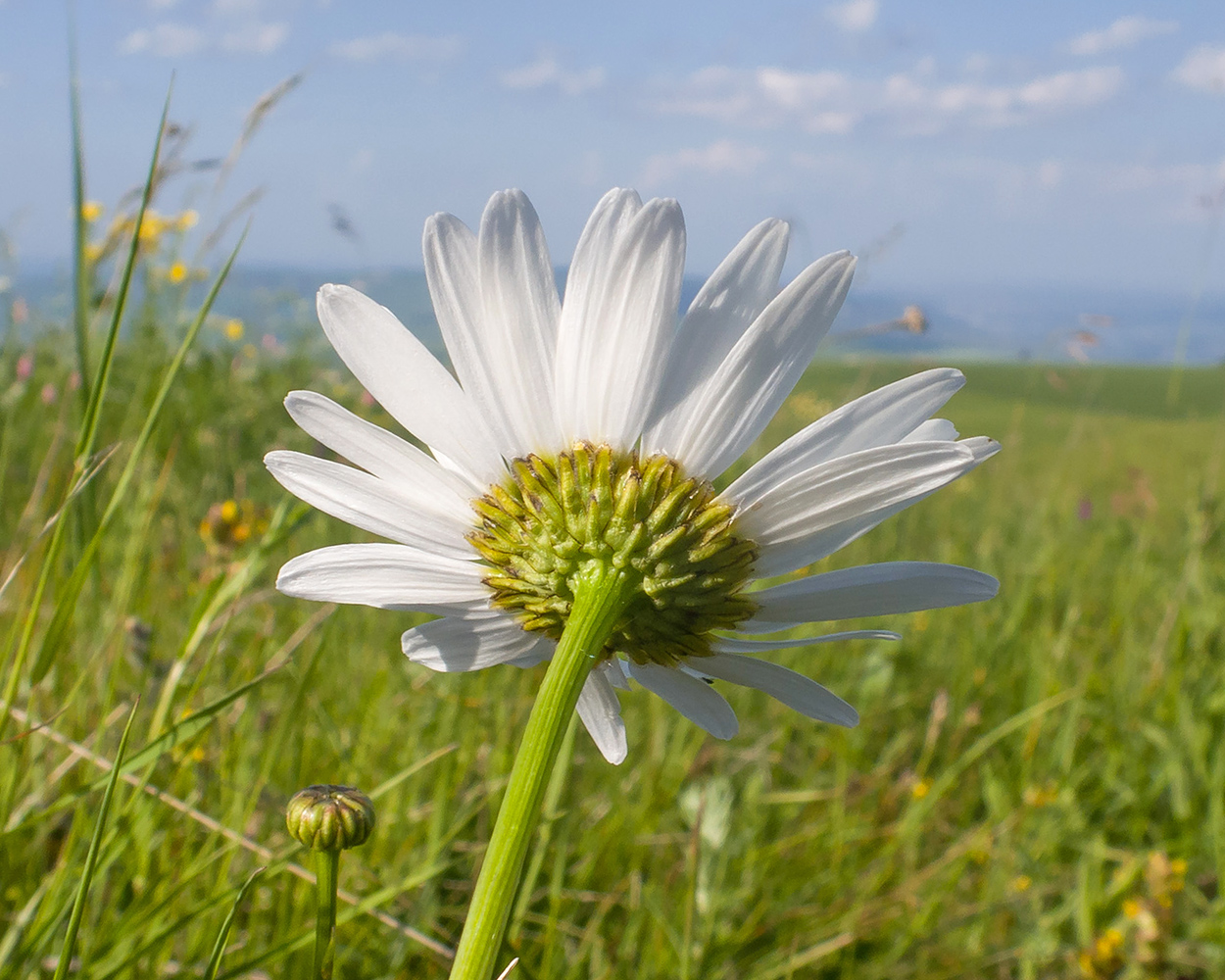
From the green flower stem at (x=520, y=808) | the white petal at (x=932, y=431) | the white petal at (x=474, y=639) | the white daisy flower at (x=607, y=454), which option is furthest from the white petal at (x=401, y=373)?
the white petal at (x=932, y=431)

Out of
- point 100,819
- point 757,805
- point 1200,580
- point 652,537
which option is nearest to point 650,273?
point 652,537

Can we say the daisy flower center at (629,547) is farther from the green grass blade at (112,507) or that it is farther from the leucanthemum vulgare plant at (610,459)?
the green grass blade at (112,507)

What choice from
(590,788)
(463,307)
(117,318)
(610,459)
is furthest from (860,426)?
(590,788)

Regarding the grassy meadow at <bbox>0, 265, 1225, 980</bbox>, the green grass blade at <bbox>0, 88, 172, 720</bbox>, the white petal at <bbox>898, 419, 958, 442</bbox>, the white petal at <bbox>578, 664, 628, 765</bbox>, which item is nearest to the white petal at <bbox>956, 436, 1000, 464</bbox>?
the white petal at <bbox>898, 419, 958, 442</bbox>

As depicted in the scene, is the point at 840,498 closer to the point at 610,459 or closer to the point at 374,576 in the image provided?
the point at 610,459

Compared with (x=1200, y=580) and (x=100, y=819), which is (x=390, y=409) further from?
(x=1200, y=580)

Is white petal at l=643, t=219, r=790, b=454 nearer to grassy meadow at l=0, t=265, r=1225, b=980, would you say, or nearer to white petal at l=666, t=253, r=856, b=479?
white petal at l=666, t=253, r=856, b=479
